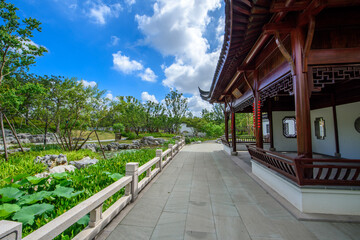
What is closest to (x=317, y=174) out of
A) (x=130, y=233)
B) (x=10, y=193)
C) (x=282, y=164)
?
(x=282, y=164)

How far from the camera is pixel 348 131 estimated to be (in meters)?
5.32

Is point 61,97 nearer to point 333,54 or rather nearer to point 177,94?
point 333,54

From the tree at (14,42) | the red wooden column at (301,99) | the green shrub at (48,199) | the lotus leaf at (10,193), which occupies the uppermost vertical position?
the tree at (14,42)

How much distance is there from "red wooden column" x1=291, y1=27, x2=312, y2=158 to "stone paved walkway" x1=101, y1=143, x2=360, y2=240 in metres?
1.01

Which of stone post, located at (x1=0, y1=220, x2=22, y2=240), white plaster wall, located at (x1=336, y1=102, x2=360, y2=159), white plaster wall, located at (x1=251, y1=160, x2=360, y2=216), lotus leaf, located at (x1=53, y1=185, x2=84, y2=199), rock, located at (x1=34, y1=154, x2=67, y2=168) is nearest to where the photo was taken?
stone post, located at (x1=0, y1=220, x2=22, y2=240)

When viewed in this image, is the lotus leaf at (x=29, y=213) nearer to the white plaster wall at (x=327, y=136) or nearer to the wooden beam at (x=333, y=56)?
the wooden beam at (x=333, y=56)

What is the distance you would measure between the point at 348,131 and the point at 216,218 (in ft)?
20.1

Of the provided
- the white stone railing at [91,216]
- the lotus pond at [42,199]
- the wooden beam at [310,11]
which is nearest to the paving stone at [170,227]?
the white stone railing at [91,216]

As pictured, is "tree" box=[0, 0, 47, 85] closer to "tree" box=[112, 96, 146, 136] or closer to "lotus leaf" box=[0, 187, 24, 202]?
"lotus leaf" box=[0, 187, 24, 202]

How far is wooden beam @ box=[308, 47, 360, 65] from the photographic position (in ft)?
8.06

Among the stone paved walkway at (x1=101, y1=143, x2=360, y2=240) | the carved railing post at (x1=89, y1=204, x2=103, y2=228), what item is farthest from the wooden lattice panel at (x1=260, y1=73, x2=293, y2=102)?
the carved railing post at (x1=89, y1=204, x2=103, y2=228)

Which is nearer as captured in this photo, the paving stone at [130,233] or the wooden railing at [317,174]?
the paving stone at [130,233]

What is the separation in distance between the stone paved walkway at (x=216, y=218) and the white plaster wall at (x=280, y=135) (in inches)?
228

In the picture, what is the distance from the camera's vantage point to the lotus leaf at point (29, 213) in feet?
6.18
